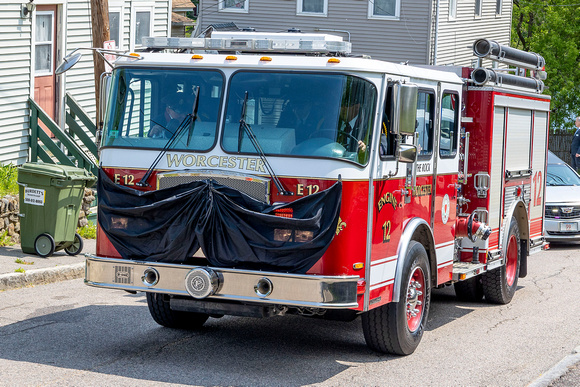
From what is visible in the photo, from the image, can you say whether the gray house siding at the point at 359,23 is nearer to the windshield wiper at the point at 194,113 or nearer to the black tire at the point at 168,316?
the black tire at the point at 168,316

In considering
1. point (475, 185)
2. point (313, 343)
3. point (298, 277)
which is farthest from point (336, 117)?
point (475, 185)

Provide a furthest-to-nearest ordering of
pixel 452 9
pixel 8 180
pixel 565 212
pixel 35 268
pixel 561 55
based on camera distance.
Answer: pixel 561 55 → pixel 452 9 → pixel 565 212 → pixel 8 180 → pixel 35 268

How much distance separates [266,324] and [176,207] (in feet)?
7.56

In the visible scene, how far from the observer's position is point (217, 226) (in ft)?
21.0

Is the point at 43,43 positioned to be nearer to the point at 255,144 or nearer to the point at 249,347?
the point at 249,347

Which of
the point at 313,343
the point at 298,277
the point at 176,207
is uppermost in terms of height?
the point at 176,207

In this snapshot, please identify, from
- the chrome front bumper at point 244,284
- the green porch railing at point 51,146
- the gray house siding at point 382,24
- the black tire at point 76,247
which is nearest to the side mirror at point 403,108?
the chrome front bumper at point 244,284

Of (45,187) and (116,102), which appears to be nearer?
(116,102)

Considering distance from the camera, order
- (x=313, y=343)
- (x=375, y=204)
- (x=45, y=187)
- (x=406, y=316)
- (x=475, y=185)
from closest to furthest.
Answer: (x=375, y=204) < (x=406, y=316) < (x=313, y=343) < (x=475, y=185) < (x=45, y=187)

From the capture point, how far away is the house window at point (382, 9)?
2602 cm

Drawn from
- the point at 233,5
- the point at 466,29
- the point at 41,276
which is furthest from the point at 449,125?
the point at 466,29

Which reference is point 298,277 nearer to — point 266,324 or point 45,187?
point 266,324

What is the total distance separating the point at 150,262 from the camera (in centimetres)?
649

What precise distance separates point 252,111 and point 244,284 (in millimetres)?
1367
